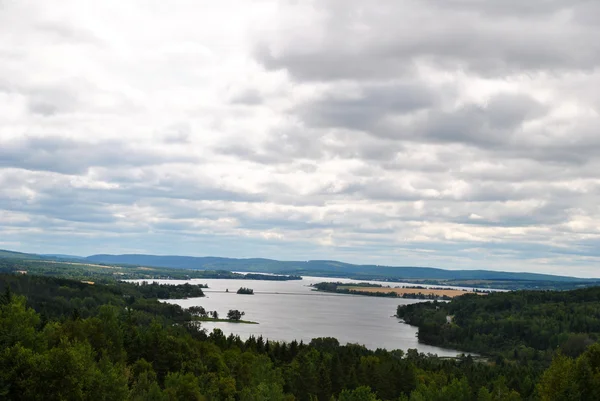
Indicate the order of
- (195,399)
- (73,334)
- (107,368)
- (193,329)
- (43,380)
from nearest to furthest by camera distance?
(43,380) → (107,368) → (195,399) → (73,334) → (193,329)

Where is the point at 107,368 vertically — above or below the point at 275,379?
above

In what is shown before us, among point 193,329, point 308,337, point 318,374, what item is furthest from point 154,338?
point 308,337

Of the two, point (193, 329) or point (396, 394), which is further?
point (193, 329)

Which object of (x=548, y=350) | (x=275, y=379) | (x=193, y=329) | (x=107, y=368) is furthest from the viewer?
(x=548, y=350)

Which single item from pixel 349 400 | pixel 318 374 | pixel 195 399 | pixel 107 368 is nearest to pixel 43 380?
pixel 107 368

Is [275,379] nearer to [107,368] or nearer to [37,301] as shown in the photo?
[107,368]

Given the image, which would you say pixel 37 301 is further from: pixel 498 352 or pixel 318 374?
pixel 498 352
